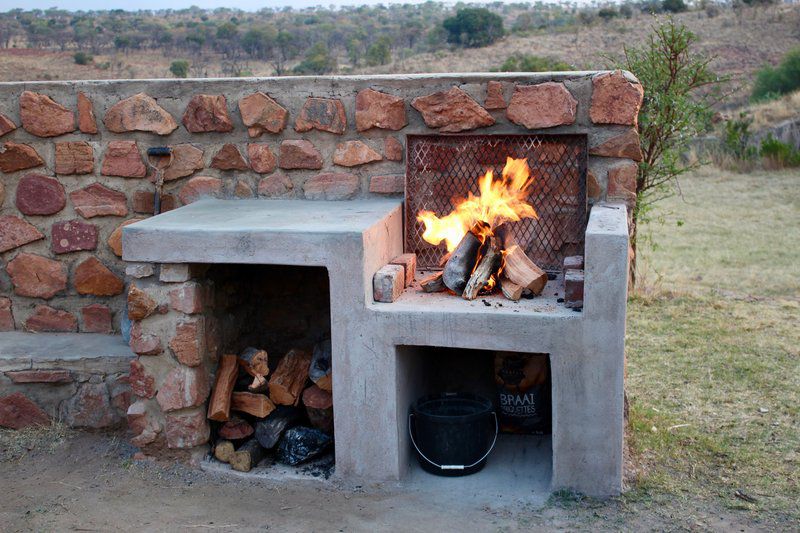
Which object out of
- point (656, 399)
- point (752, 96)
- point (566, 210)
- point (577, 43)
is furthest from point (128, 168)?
point (577, 43)

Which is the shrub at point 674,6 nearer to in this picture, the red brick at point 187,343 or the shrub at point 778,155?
the shrub at point 778,155

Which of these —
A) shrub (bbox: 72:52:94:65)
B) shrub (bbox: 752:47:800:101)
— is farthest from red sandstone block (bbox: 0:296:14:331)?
shrub (bbox: 72:52:94:65)

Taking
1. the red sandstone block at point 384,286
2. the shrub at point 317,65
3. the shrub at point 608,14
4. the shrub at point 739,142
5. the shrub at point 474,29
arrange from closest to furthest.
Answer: the red sandstone block at point 384,286 → the shrub at point 739,142 → the shrub at point 317,65 → the shrub at point 474,29 → the shrub at point 608,14

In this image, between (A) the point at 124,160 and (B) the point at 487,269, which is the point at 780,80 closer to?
(B) the point at 487,269

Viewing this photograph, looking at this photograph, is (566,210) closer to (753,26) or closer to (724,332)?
(724,332)

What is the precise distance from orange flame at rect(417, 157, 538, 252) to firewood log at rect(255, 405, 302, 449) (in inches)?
48.8

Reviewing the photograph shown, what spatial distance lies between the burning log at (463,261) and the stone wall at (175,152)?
62 centimetres

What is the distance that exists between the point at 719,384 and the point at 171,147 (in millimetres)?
3769

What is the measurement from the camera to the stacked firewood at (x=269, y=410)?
15.3ft

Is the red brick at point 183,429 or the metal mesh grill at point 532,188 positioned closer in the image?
the red brick at point 183,429

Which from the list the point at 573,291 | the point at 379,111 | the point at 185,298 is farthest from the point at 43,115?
the point at 573,291

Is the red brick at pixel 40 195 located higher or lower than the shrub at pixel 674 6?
lower

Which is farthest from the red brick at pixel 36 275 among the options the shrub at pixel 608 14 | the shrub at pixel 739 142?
the shrub at pixel 608 14

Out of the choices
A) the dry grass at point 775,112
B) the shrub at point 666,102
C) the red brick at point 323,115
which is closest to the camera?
the red brick at point 323,115
